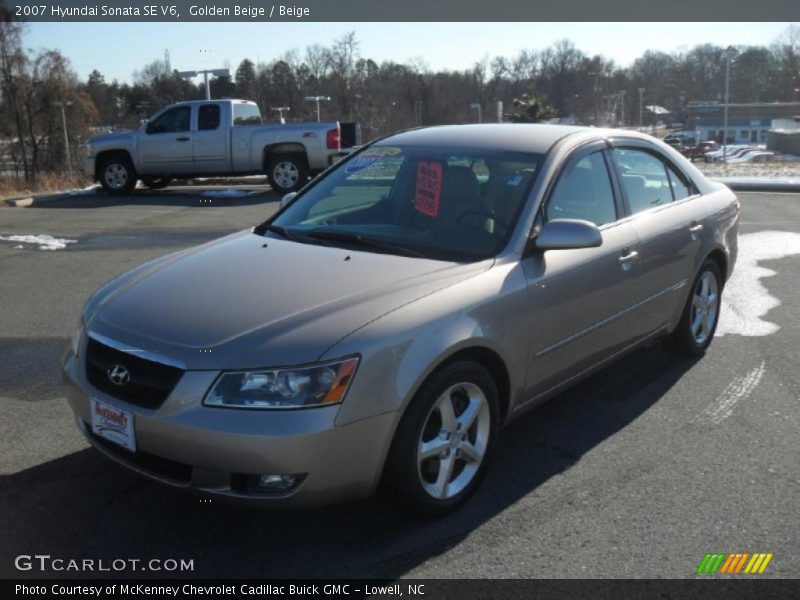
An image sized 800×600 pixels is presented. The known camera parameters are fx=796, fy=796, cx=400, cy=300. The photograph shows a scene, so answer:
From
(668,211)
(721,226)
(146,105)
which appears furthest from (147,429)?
(146,105)

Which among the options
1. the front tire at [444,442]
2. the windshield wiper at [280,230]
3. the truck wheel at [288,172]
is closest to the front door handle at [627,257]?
the front tire at [444,442]

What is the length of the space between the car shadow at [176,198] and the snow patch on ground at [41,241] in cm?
443

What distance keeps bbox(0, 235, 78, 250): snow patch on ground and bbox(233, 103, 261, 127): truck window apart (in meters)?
6.90

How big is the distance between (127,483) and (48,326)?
10.5 feet

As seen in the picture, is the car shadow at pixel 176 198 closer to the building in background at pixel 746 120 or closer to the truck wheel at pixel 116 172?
the truck wheel at pixel 116 172

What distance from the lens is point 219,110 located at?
1711 cm

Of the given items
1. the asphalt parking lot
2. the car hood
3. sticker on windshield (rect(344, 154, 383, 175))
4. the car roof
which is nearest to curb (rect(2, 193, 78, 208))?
the asphalt parking lot

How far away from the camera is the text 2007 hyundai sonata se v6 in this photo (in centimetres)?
293

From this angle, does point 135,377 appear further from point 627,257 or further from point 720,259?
point 720,259

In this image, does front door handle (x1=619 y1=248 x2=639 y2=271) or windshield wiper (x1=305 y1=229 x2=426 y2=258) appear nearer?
windshield wiper (x1=305 y1=229 x2=426 y2=258)

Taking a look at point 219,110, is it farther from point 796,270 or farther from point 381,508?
point 381,508

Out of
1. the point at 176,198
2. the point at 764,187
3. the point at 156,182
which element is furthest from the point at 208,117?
the point at 764,187

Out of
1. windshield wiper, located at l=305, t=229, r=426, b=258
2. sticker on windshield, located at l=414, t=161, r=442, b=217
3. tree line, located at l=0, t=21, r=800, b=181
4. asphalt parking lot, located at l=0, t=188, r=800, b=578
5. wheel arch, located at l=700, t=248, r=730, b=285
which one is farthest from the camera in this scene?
tree line, located at l=0, t=21, r=800, b=181

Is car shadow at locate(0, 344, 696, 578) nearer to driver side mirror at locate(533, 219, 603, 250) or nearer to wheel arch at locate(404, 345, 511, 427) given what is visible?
wheel arch at locate(404, 345, 511, 427)
